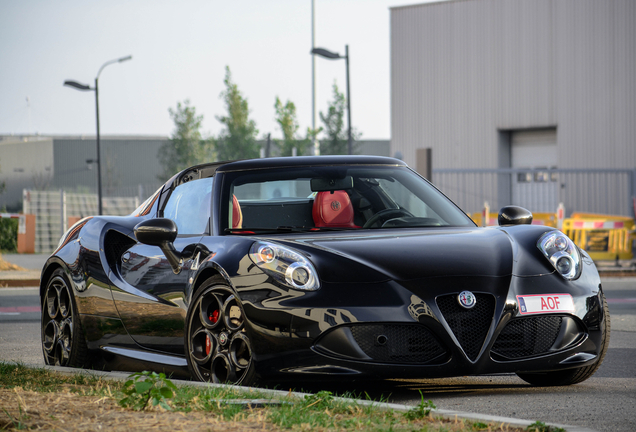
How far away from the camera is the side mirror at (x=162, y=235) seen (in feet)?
18.3

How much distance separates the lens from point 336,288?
15.6ft

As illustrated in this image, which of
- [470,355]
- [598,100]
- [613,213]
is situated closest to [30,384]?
[470,355]

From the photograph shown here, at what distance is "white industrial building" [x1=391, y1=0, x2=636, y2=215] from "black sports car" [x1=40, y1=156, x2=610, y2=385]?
860 inches

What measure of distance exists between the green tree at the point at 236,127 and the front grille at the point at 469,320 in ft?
180

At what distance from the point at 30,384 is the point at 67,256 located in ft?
6.19

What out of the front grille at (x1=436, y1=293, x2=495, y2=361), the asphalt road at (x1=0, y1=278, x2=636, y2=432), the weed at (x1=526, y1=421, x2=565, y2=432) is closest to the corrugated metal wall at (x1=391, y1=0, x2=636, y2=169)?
the asphalt road at (x1=0, y1=278, x2=636, y2=432)

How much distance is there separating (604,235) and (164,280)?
15.5m

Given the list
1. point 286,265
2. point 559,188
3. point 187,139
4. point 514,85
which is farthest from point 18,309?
point 187,139

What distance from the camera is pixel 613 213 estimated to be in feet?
81.8

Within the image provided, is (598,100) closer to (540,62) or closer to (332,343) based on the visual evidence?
(540,62)

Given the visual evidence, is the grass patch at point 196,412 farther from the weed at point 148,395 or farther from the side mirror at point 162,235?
the side mirror at point 162,235

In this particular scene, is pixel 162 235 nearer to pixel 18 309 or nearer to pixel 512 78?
pixel 18 309

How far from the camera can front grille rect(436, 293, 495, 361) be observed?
15.5 feet

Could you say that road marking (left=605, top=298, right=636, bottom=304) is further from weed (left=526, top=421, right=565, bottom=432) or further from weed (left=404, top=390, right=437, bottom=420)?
weed (left=526, top=421, right=565, bottom=432)
